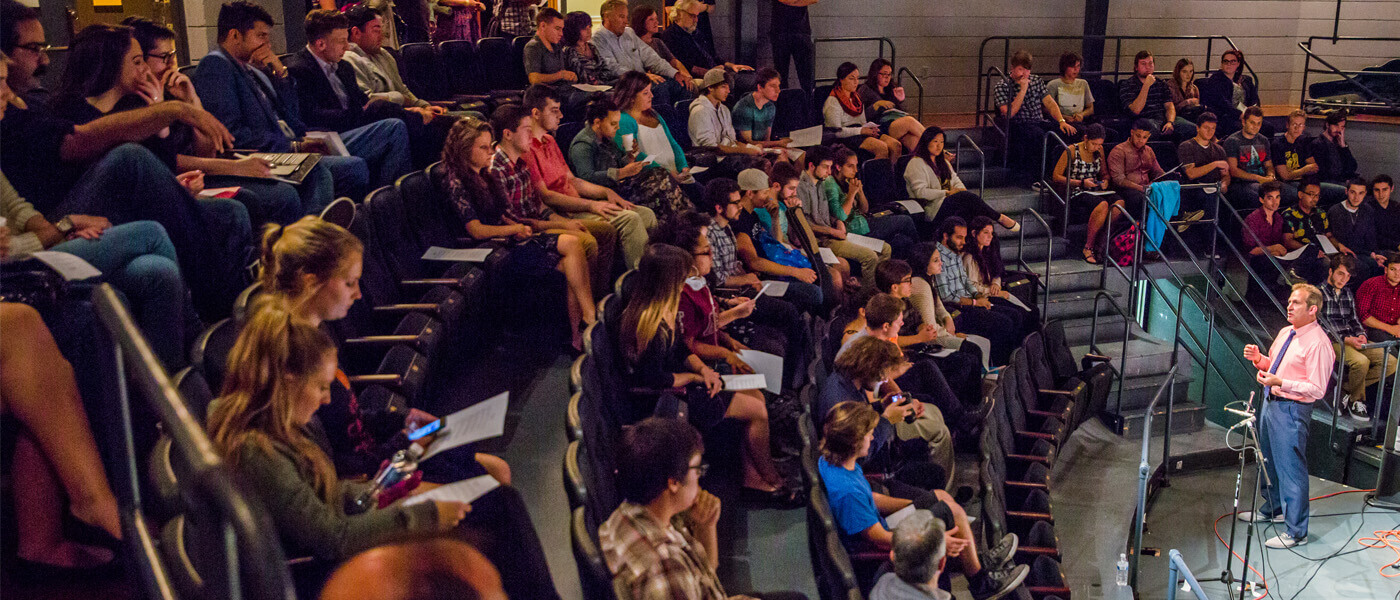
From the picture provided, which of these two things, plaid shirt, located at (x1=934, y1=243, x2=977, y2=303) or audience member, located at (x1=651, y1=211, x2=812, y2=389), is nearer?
audience member, located at (x1=651, y1=211, x2=812, y2=389)

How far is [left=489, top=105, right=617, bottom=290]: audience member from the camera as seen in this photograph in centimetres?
463

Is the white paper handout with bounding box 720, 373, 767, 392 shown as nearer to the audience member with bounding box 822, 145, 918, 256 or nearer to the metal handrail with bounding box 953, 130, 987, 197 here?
the audience member with bounding box 822, 145, 918, 256

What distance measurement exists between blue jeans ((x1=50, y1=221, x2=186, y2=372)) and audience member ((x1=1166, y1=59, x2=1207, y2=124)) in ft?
29.6

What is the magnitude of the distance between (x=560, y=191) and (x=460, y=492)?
118 inches

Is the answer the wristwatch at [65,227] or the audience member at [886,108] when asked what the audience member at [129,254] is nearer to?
the wristwatch at [65,227]

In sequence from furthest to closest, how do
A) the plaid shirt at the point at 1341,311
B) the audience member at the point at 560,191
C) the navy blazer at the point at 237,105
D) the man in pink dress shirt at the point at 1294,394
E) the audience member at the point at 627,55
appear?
1. the plaid shirt at the point at 1341,311
2. the audience member at the point at 627,55
3. the man in pink dress shirt at the point at 1294,394
4. the audience member at the point at 560,191
5. the navy blazer at the point at 237,105

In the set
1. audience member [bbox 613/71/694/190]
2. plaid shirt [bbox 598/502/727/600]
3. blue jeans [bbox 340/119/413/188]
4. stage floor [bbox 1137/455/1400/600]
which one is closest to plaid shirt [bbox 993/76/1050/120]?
stage floor [bbox 1137/455/1400/600]

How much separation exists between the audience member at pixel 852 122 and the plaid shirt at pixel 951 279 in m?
1.45

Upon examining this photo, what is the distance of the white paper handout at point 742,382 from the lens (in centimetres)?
376

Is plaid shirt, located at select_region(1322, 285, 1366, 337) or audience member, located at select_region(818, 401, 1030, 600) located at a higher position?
audience member, located at select_region(818, 401, 1030, 600)

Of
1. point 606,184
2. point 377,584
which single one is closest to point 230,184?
point 606,184

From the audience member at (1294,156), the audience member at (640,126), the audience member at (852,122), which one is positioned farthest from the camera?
the audience member at (1294,156)

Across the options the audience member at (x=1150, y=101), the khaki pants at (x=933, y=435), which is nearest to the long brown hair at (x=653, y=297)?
the khaki pants at (x=933, y=435)

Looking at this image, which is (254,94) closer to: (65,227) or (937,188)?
(65,227)
